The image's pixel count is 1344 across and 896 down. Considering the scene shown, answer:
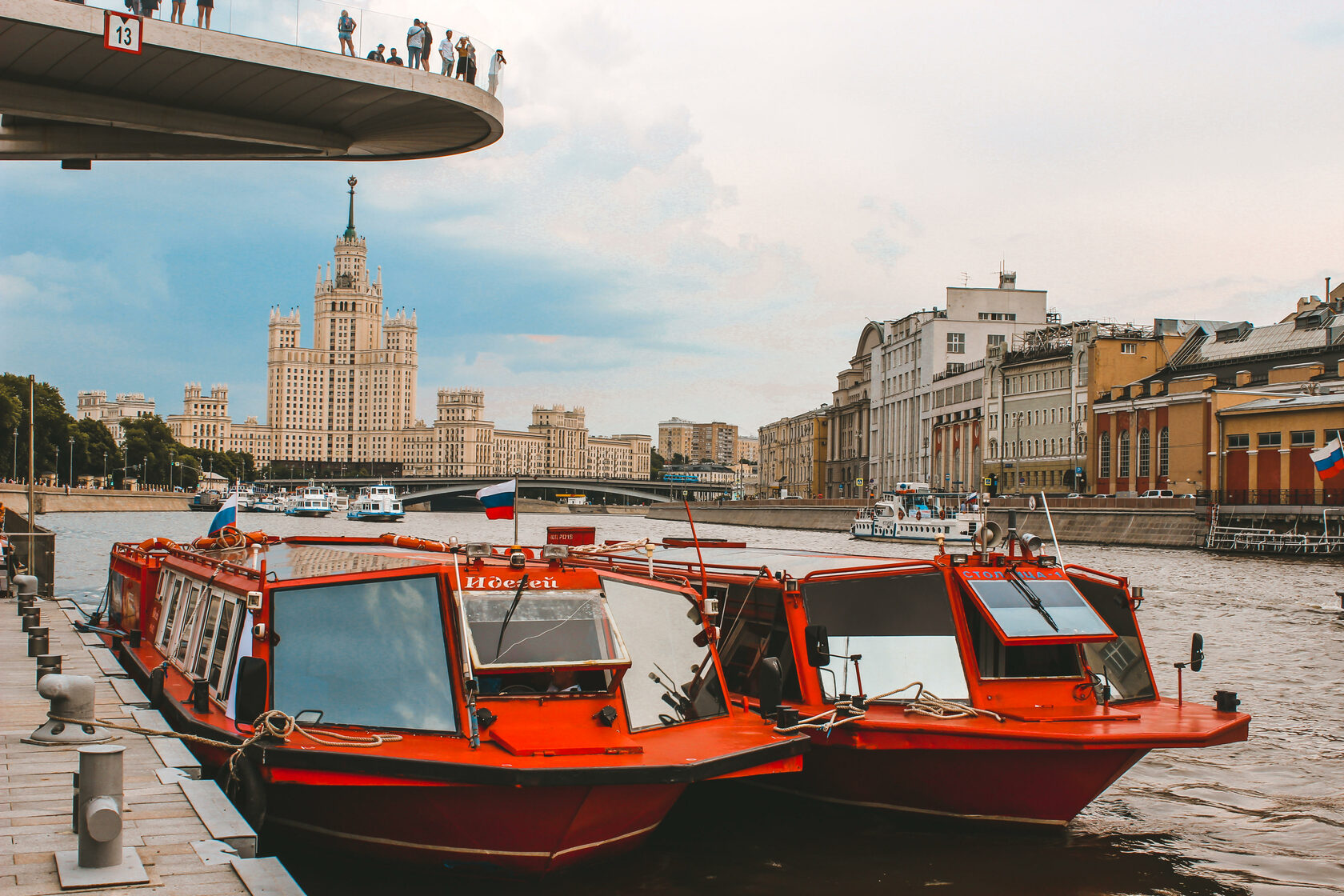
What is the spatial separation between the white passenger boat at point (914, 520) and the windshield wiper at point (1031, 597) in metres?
58.9

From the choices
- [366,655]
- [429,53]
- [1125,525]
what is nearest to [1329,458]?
[1125,525]

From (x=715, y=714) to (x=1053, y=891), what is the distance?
134 inches

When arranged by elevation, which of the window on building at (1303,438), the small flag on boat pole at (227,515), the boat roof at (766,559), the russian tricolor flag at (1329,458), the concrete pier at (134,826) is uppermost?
the window on building at (1303,438)

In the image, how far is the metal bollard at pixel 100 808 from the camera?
23.7 feet

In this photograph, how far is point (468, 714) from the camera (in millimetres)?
9062

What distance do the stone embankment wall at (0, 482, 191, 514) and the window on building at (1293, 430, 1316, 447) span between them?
7896cm

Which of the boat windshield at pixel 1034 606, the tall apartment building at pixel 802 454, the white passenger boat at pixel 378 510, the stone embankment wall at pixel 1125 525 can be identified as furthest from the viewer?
the tall apartment building at pixel 802 454

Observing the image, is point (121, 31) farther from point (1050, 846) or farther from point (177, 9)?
point (1050, 846)

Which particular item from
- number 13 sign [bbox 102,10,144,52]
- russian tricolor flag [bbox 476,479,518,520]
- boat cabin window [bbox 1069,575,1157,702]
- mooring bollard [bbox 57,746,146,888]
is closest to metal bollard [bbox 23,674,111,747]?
mooring bollard [bbox 57,746,146,888]

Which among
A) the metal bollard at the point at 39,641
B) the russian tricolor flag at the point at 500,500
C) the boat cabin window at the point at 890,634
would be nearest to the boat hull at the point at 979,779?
the boat cabin window at the point at 890,634

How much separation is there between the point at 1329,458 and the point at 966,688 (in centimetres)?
5046

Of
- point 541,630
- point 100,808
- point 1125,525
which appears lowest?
point 1125,525

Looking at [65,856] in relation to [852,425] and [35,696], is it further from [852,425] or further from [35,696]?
[852,425]

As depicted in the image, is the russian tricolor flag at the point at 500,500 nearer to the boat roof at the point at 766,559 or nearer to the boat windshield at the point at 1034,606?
the boat roof at the point at 766,559
